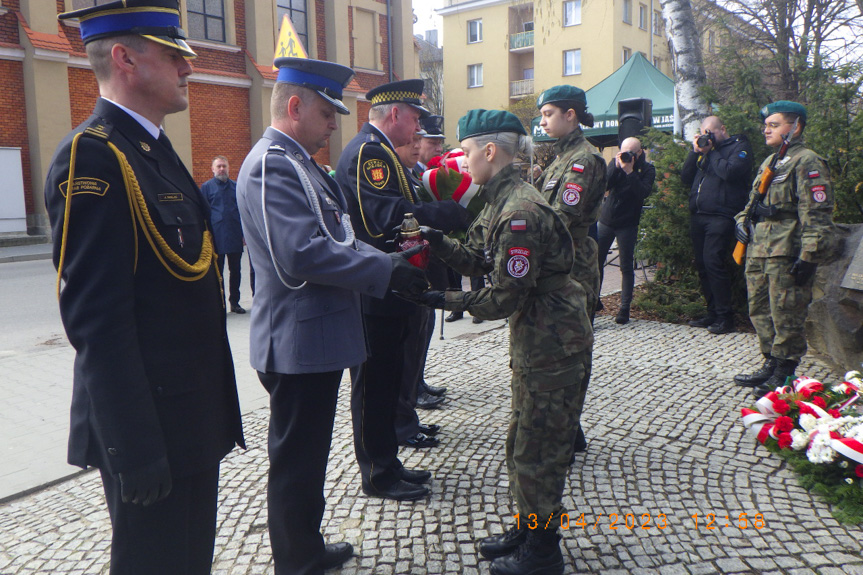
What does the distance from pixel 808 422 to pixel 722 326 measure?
3.58 meters

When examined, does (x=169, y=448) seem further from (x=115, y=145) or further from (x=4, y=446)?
(x=4, y=446)

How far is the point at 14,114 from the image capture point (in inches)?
664

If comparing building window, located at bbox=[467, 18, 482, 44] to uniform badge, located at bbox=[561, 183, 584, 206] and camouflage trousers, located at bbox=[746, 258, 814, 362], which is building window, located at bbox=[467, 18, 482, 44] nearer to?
camouflage trousers, located at bbox=[746, 258, 814, 362]

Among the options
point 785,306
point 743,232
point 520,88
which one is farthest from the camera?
point 520,88

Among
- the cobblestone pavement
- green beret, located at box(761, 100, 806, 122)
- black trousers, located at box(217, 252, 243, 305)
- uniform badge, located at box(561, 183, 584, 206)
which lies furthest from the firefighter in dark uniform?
black trousers, located at box(217, 252, 243, 305)

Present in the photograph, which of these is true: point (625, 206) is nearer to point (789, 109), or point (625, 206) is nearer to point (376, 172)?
point (789, 109)

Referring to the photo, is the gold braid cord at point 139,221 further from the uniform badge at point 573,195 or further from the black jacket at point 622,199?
the black jacket at point 622,199

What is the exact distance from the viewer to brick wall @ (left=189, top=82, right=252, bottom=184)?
2052cm

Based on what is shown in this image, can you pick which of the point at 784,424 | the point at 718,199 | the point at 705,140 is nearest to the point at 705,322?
the point at 718,199

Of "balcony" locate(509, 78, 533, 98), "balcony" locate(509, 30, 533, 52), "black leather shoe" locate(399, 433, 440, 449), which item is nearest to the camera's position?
"black leather shoe" locate(399, 433, 440, 449)

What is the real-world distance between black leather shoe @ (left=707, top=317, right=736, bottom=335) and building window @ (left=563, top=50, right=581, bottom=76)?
32622 mm

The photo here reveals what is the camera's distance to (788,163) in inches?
202

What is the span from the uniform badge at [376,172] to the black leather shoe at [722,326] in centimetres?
514

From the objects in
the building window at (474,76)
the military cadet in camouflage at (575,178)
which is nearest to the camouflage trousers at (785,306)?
Result: the military cadet in camouflage at (575,178)
